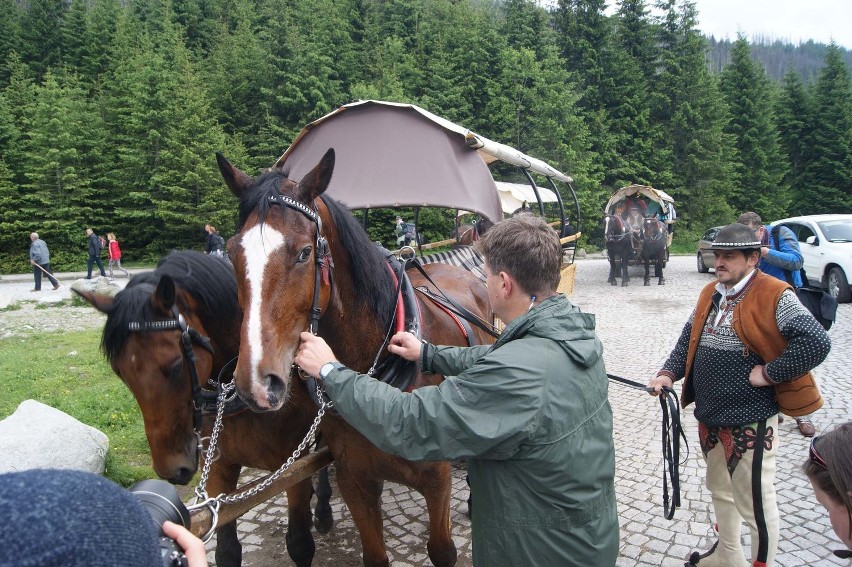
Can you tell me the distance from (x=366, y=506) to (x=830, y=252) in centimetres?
1268

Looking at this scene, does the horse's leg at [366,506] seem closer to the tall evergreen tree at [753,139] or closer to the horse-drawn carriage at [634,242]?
the horse-drawn carriage at [634,242]

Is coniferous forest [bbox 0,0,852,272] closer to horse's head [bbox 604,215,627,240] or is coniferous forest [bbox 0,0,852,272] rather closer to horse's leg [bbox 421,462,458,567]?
horse's head [bbox 604,215,627,240]

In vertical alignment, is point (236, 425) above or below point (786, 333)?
below

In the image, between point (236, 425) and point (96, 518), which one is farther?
point (236, 425)

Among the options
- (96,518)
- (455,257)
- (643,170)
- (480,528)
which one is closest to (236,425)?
(480,528)

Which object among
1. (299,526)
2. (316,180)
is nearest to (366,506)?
(299,526)

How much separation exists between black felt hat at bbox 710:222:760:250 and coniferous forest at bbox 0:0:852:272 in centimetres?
2559

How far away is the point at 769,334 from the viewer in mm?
2574

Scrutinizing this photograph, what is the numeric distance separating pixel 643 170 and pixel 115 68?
35230mm

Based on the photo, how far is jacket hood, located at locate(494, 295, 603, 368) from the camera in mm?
1554

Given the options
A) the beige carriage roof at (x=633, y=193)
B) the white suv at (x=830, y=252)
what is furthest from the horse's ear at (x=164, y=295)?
the beige carriage roof at (x=633, y=193)

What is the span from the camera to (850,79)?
35.5 meters

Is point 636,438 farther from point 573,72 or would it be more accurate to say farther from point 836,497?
point 573,72

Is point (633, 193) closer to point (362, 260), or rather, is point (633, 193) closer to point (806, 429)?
point (806, 429)
